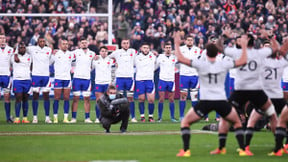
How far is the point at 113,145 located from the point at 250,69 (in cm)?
345

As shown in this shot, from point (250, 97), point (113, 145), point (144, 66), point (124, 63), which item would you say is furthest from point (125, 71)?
point (250, 97)

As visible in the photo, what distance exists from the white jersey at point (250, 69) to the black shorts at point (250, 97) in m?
0.08

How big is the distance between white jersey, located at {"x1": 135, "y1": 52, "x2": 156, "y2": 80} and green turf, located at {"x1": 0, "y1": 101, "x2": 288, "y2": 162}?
2758mm

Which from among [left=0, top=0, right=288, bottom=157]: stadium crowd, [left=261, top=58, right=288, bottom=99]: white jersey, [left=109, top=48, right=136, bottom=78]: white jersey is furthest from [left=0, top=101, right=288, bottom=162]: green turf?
[left=109, top=48, right=136, bottom=78]: white jersey

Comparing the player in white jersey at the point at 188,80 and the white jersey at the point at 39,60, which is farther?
the player in white jersey at the point at 188,80

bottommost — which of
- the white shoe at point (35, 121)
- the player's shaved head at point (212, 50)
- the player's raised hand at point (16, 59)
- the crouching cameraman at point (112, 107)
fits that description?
the white shoe at point (35, 121)

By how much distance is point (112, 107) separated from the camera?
18547 millimetres

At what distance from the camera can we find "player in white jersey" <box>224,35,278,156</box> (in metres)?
14.7

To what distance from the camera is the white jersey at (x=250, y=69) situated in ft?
48.5

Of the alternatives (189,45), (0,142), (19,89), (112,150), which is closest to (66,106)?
(19,89)

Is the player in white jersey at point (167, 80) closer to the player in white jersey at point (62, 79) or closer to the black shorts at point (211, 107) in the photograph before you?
the player in white jersey at point (62, 79)

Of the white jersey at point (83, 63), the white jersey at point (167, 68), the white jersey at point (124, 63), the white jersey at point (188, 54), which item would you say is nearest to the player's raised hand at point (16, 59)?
the white jersey at point (83, 63)

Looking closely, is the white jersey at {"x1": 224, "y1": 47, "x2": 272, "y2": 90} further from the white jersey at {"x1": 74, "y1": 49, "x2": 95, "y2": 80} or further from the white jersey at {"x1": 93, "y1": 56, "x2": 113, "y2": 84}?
the white jersey at {"x1": 74, "y1": 49, "x2": 95, "y2": 80}

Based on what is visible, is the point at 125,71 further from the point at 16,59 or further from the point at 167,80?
the point at 16,59
